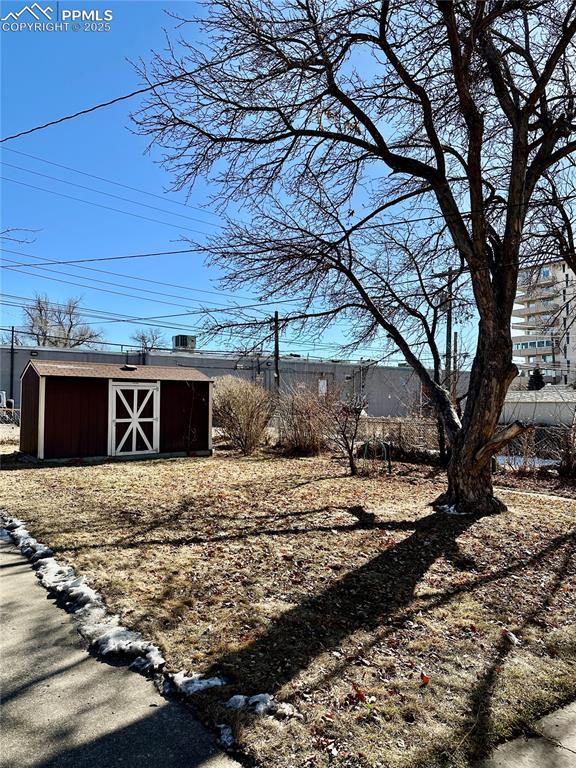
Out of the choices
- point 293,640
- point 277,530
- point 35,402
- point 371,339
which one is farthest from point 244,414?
point 293,640

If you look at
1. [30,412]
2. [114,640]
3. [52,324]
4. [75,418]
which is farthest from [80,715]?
[52,324]

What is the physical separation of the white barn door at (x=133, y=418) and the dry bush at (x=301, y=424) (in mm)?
3604

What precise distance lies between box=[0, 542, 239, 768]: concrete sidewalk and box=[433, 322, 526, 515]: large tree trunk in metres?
4.91

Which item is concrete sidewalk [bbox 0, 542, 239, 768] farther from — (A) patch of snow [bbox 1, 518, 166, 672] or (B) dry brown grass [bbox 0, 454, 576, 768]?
(B) dry brown grass [bbox 0, 454, 576, 768]

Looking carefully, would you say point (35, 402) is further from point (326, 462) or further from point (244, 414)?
point (326, 462)

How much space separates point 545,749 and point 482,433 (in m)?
4.40

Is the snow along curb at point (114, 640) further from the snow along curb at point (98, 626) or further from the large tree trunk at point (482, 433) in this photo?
the large tree trunk at point (482, 433)

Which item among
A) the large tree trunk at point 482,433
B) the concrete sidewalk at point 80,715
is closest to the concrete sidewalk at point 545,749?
the concrete sidewalk at point 80,715

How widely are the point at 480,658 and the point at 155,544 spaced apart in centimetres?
324

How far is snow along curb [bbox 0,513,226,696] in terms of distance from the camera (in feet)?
8.52

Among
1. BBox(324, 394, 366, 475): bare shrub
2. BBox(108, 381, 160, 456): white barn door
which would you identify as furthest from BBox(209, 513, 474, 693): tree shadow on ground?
BBox(108, 381, 160, 456): white barn door

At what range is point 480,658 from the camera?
9.56ft

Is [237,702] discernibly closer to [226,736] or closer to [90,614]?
[226,736]

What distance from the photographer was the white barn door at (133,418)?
12500 millimetres
